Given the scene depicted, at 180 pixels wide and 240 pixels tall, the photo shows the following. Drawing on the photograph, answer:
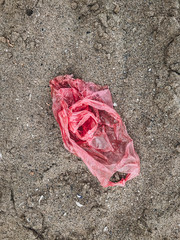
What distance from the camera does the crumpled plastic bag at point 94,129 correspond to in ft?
4.71

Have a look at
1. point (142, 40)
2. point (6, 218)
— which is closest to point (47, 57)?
point (142, 40)

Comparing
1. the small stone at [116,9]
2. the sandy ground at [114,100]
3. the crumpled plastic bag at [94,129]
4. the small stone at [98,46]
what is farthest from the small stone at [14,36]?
the small stone at [116,9]

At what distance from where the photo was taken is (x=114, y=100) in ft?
5.03

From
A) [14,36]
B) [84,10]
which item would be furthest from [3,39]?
[84,10]

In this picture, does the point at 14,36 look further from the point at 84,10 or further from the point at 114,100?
the point at 114,100

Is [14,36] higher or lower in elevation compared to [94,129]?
higher

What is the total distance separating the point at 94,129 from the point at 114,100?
25cm

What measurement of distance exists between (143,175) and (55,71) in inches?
36.6

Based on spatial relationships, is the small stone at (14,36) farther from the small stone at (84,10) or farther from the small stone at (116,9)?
the small stone at (116,9)

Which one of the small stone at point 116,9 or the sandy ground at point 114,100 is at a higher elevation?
the small stone at point 116,9

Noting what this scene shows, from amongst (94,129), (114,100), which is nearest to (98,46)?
(114,100)

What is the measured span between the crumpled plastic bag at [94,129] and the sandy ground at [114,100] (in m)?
0.08

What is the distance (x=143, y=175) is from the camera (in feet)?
5.13

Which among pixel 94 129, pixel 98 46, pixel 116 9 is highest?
pixel 116 9
